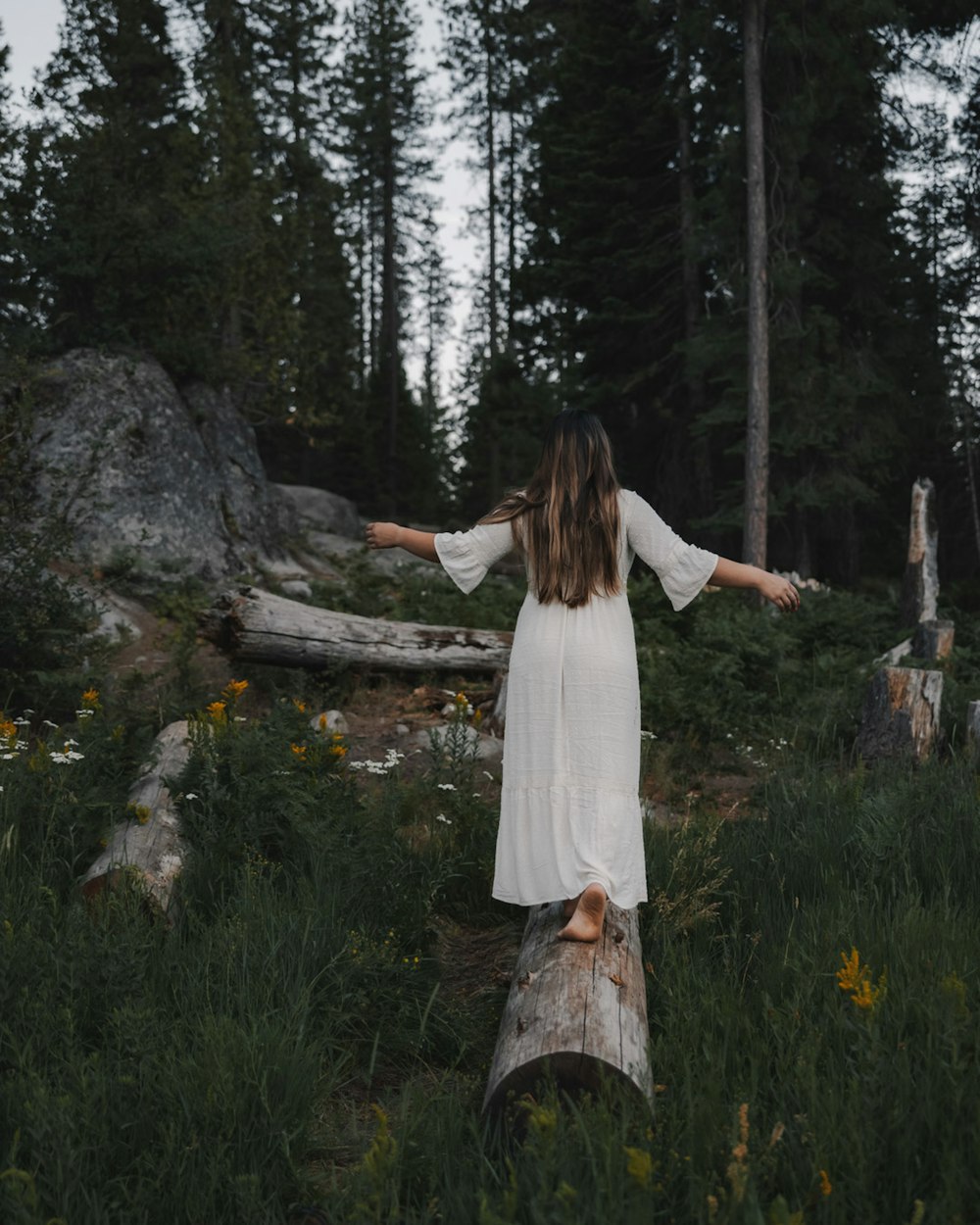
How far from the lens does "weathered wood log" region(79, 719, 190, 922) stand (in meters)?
4.31

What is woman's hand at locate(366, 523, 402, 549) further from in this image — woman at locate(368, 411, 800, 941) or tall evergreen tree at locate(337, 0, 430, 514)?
tall evergreen tree at locate(337, 0, 430, 514)

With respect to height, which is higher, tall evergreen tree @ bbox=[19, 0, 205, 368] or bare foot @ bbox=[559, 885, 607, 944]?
tall evergreen tree @ bbox=[19, 0, 205, 368]

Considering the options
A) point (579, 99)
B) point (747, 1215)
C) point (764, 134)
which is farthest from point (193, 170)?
point (747, 1215)

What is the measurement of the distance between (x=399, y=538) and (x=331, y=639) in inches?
180

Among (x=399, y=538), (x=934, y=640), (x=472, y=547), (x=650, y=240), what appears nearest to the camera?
(x=399, y=538)

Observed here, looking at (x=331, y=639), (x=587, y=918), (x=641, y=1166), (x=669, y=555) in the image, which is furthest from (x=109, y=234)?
(x=641, y=1166)

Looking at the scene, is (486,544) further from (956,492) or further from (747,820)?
(956,492)

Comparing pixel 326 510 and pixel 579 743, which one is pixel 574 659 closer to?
pixel 579 743

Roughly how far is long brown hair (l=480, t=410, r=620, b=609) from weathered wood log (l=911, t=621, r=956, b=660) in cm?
632

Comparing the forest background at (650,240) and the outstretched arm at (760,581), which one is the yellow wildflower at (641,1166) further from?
the forest background at (650,240)

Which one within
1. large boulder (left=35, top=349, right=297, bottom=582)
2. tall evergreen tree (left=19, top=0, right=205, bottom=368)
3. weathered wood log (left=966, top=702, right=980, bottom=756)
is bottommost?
weathered wood log (left=966, top=702, right=980, bottom=756)

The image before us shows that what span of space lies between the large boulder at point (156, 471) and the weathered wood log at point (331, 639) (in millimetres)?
4108

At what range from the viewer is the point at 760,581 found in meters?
4.29

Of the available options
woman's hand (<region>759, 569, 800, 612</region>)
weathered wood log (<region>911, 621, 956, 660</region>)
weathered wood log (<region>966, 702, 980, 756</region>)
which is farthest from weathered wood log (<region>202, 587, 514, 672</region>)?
woman's hand (<region>759, 569, 800, 612</region>)
